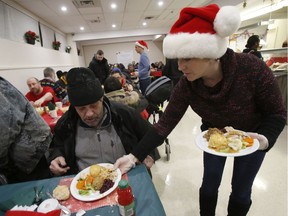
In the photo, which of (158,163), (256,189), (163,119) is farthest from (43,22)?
(256,189)

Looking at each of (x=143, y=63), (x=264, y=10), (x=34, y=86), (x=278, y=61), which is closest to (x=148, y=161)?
(x=34, y=86)

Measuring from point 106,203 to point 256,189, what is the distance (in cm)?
171

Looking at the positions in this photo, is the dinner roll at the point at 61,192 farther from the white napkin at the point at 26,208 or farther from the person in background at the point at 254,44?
the person in background at the point at 254,44

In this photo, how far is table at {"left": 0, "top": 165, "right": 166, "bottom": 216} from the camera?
684 mm

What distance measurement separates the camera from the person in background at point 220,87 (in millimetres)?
825

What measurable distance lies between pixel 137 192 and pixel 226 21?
0.80m

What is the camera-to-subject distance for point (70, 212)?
0.71 m

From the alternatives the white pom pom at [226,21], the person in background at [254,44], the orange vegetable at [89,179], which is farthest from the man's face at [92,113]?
the person in background at [254,44]

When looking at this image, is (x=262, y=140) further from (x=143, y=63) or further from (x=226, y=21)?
(x=143, y=63)

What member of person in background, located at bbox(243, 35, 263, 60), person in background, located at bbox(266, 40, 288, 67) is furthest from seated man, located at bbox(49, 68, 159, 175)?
person in background, located at bbox(266, 40, 288, 67)

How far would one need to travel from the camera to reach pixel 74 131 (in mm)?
1168

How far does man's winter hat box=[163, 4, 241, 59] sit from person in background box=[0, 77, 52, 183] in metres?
0.87

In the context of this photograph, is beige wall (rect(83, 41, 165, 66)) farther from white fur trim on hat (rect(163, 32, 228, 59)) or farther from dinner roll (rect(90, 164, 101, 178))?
dinner roll (rect(90, 164, 101, 178))

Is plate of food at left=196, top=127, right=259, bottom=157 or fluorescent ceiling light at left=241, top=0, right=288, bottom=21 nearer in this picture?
plate of food at left=196, top=127, right=259, bottom=157
